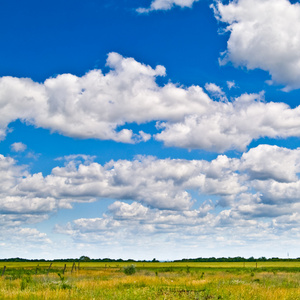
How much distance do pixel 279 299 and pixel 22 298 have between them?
38.5ft

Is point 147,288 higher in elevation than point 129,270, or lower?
higher

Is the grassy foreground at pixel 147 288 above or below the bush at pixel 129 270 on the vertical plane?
above

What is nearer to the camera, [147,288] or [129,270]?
[147,288]

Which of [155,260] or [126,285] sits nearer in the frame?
[126,285]

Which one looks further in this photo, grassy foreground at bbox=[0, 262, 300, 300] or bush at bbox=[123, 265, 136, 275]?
bush at bbox=[123, 265, 136, 275]

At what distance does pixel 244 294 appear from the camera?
64.7ft

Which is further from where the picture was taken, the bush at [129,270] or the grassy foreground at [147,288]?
the bush at [129,270]

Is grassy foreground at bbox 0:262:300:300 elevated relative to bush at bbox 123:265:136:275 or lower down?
elevated

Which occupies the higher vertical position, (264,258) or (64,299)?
(64,299)

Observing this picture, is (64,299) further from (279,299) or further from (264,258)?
(264,258)

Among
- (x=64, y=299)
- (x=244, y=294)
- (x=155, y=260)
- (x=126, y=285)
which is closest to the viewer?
(x=64, y=299)

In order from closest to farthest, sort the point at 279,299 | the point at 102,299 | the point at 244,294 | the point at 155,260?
the point at 102,299, the point at 279,299, the point at 244,294, the point at 155,260

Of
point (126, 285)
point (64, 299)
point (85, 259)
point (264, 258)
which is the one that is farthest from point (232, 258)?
point (64, 299)

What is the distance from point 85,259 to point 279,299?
184 meters
